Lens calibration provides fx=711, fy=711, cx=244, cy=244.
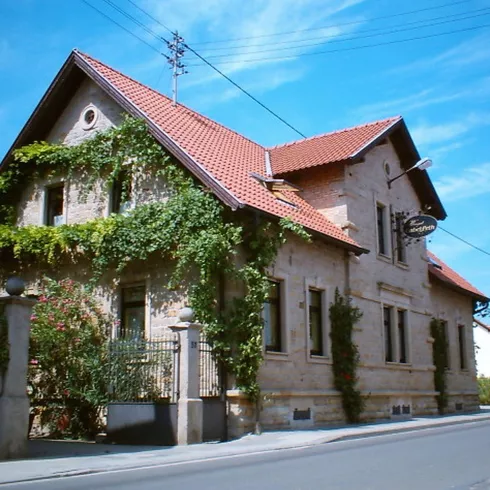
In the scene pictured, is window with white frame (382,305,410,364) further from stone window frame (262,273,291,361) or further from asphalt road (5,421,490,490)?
asphalt road (5,421,490,490)

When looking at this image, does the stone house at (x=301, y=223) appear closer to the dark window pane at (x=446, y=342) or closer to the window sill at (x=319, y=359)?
the window sill at (x=319, y=359)

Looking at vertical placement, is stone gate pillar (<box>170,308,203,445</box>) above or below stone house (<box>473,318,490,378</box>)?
below

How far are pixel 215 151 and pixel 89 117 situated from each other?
11.7 ft

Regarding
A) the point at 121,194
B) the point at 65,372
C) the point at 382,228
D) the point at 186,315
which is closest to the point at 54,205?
the point at 121,194

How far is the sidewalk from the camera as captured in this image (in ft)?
32.0

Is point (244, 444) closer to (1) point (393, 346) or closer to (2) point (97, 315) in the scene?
(2) point (97, 315)

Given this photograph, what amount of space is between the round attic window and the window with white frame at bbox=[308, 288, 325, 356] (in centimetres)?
727

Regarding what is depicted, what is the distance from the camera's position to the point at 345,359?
18656mm

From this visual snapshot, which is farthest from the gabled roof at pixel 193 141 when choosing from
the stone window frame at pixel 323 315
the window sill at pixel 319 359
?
the window sill at pixel 319 359

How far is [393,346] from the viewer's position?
2216cm

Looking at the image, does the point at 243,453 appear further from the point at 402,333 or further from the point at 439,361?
the point at 439,361

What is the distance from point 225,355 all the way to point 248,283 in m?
1.62

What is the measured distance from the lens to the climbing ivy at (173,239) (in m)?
15.0

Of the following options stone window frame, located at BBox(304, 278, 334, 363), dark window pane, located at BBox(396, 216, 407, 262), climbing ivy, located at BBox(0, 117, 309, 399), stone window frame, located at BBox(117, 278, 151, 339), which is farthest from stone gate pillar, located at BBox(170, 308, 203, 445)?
dark window pane, located at BBox(396, 216, 407, 262)
